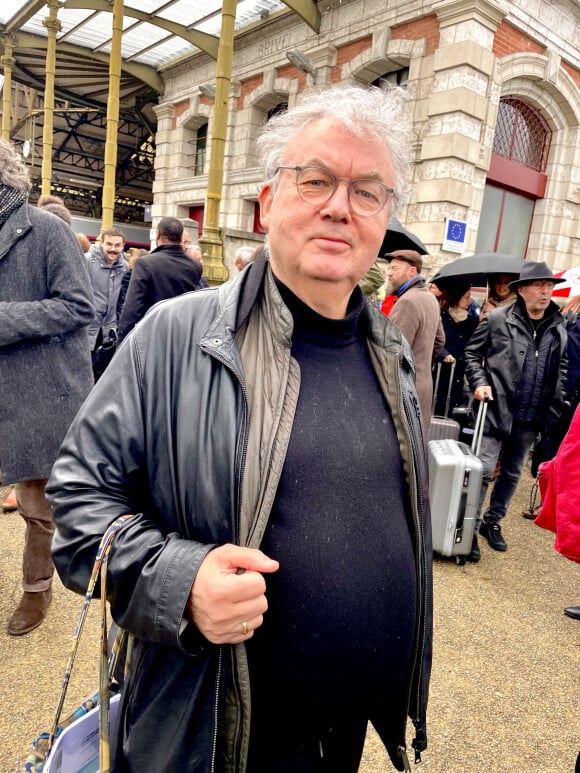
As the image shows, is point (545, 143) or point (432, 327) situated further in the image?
point (545, 143)

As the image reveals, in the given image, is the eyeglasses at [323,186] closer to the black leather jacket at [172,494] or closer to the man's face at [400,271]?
the black leather jacket at [172,494]

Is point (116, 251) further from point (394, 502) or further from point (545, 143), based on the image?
point (545, 143)

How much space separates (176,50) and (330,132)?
58.7 ft

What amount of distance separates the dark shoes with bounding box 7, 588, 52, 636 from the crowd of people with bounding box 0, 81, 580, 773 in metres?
1.64

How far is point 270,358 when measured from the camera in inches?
48.3

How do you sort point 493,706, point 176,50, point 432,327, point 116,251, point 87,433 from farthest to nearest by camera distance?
point 176,50
point 116,251
point 432,327
point 493,706
point 87,433

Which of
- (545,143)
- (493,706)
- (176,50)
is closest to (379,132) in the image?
(493,706)

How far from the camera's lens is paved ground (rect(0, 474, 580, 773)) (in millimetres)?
2172

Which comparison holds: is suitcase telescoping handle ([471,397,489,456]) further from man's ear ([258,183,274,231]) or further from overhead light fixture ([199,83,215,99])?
overhead light fixture ([199,83,215,99])

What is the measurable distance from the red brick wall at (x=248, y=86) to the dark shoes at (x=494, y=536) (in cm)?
1326

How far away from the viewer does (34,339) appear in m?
2.41

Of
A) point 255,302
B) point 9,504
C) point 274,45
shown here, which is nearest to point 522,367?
point 255,302

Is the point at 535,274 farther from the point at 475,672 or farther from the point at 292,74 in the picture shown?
the point at 292,74

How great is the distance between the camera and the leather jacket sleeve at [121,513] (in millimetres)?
943
